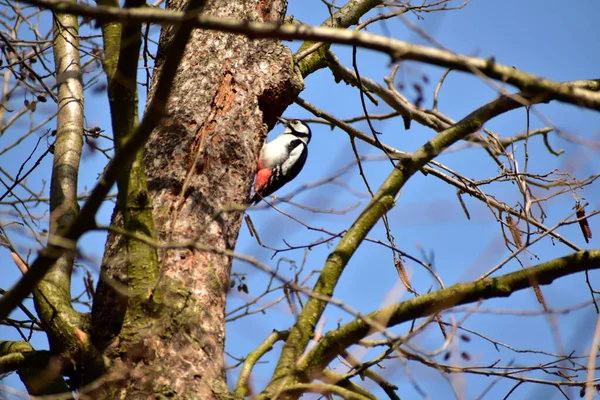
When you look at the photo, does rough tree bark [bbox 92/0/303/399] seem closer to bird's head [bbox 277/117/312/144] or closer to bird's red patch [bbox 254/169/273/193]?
bird's red patch [bbox 254/169/273/193]

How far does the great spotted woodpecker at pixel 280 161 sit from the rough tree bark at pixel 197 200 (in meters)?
2.56

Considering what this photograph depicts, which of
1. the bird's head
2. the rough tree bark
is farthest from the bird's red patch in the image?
the rough tree bark

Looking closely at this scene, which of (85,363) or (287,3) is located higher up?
(287,3)

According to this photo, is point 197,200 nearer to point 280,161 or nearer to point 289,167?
point 280,161

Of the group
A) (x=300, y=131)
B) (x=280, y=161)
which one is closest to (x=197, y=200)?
(x=280, y=161)

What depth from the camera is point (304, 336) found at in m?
2.29

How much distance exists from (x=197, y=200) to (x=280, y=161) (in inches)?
144

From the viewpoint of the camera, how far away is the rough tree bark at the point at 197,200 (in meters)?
2.21

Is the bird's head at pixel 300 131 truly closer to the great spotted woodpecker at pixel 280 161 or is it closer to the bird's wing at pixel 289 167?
the great spotted woodpecker at pixel 280 161

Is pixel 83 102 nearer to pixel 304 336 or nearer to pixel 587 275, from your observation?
pixel 304 336

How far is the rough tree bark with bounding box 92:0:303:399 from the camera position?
2215mm

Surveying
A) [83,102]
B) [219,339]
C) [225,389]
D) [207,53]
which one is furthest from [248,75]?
[225,389]

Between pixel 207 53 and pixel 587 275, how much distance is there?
205 centimetres

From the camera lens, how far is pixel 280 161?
6.29 meters
